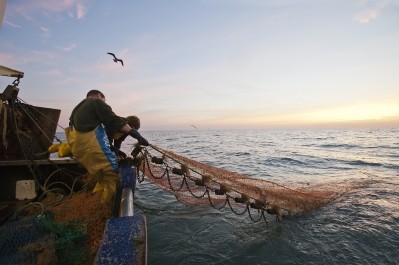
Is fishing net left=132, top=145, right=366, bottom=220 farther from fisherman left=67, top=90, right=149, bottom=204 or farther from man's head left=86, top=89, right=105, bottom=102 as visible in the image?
man's head left=86, top=89, right=105, bottom=102

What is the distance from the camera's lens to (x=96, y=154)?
3.81m

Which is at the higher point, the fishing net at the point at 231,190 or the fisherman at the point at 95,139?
the fisherman at the point at 95,139

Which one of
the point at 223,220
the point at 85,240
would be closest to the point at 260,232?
the point at 223,220

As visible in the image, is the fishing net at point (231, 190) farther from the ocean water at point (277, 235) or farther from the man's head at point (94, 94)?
the man's head at point (94, 94)

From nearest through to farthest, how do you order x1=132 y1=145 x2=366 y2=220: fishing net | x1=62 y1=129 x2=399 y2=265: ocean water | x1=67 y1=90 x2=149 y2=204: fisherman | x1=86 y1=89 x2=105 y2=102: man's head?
x1=67 y1=90 x2=149 y2=204: fisherman, x1=86 y1=89 x2=105 y2=102: man's head, x1=62 y1=129 x2=399 y2=265: ocean water, x1=132 y1=145 x2=366 y2=220: fishing net

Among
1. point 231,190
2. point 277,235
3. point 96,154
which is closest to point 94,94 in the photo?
point 96,154

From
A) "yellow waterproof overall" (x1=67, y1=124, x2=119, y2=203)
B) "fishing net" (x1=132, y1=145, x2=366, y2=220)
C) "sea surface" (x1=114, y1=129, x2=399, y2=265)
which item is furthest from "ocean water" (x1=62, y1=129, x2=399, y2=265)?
"yellow waterproof overall" (x1=67, y1=124, x2=119, y2=203)

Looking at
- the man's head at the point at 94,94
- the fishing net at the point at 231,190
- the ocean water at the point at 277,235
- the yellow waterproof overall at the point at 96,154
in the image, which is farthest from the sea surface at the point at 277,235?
the man's head at the point at 94,94

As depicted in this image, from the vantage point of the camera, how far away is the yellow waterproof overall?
3797 millimetres

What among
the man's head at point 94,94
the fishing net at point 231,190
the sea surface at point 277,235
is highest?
the man's head at point 94,94

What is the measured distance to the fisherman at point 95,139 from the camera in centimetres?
379

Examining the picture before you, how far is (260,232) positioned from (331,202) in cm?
411

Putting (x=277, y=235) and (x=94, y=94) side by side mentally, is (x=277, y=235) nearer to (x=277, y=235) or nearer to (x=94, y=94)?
(x=277, y=235)

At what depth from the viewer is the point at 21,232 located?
331 cm
